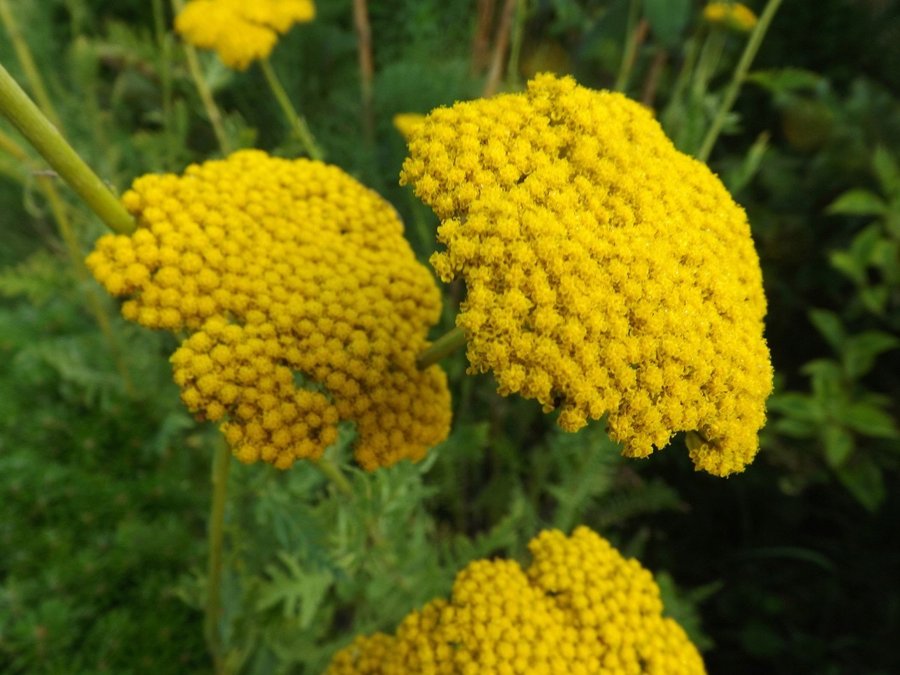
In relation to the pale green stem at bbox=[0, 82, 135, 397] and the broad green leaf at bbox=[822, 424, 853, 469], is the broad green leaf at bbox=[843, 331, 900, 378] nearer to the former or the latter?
the broad green leaf at bbox=[822, 424, 853, 469]

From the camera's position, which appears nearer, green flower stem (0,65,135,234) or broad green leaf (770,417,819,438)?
green flower stem (0,65,135,234)

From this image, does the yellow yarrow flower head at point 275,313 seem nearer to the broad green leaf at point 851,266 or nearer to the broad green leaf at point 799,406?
the broad green leaf at point 799,406

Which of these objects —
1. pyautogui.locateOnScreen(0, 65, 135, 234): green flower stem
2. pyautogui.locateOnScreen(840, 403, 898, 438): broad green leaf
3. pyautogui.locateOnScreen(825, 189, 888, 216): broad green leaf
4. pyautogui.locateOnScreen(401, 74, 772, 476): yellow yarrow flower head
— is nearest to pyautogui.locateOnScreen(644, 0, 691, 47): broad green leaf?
pyautogui.locateOnScreen(825, 189, 888, 216): broad green leaf

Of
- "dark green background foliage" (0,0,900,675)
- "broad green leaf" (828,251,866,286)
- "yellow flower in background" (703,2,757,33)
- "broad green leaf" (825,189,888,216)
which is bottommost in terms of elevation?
"dark green background foliage" (0,0,900,675)

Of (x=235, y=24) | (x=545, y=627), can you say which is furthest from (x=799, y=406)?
(x=235, y=24)

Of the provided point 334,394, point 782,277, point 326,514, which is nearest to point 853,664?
point 782,277

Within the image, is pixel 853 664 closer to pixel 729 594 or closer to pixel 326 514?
pixel 729 594
